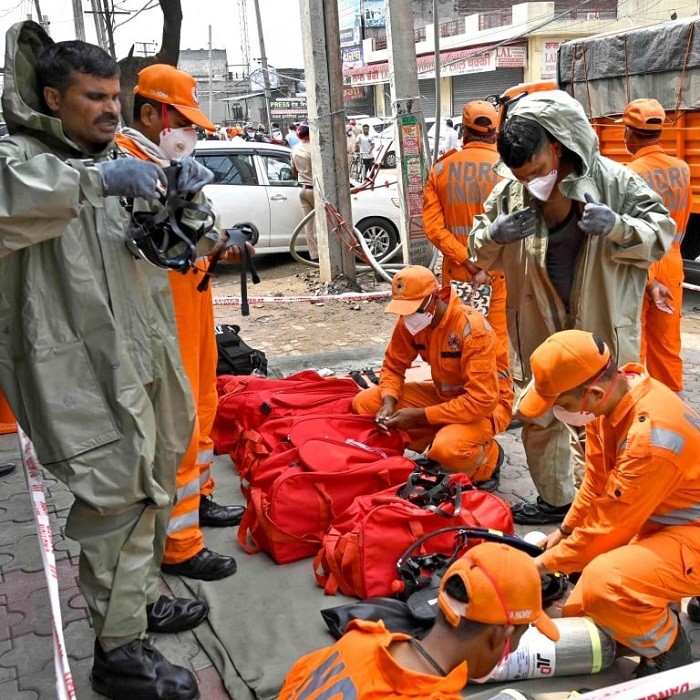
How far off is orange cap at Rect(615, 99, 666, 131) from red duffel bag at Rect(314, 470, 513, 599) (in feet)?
9.60

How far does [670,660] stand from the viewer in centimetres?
257

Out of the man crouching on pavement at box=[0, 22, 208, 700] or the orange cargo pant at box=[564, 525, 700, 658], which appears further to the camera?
the orange cargo pant at box=[564, 525, 700, 658]

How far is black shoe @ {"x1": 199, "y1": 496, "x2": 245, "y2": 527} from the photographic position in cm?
384

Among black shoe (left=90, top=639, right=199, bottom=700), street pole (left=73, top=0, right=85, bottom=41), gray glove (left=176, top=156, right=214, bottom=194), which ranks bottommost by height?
black shoe (left=90, top=639, right=199, bottom=700)

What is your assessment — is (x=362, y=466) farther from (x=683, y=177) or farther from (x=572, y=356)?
(x=683, y=177)

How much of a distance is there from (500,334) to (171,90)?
114 inches

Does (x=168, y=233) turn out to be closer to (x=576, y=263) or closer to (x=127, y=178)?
(x=127, y=178)

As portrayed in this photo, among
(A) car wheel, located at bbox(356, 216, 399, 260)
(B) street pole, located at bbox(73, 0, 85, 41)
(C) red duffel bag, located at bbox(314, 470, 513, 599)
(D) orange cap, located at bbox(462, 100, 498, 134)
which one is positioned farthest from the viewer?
(B) street pole, located at bbox(73, 0, 85, 41)

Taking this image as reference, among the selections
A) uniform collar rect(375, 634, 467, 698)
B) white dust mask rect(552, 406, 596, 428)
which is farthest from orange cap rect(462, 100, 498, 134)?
uniform collar rect(375, 634, 467, 698)

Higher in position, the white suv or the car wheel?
the white suv

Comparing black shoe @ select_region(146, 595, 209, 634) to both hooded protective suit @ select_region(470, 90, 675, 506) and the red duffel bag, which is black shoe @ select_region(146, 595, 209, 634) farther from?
hooded protective suit @ select_region(470, 90, 675, 506)

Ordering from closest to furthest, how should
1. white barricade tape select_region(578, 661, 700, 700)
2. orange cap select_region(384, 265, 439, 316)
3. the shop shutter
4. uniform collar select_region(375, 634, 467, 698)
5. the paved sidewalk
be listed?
uniform collar select_region(375, 634, 467, 698) < white barricade tape select_region(578, 661, 700, 700) < the paved sidewalk < orange cap select_region(384, 265, 439, 316) < the shop shutter

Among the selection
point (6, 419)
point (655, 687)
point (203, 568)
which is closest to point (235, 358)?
point (6, 419)

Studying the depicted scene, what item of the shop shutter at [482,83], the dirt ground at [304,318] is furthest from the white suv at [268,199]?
the shop shutter at [482,83]
